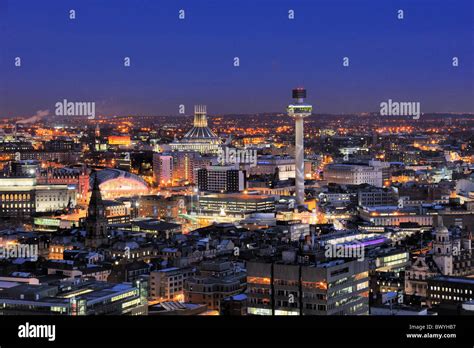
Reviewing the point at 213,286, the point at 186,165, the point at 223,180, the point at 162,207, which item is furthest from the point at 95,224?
the point at 186,165

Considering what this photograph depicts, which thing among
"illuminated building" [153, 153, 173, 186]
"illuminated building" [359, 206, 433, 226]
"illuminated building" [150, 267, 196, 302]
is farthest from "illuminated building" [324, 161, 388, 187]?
"illuminated building" [150, 267, 196, 302]

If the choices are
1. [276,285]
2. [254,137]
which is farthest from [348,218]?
[254,137]

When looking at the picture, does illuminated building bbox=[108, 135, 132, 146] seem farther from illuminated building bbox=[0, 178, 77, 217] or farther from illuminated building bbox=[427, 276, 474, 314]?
illuminated building bbox=[427, 276, 474, 314]

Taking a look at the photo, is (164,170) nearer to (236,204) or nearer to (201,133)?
(236,204)

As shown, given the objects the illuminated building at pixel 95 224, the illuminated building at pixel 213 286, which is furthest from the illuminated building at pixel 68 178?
the illuminated building at pixel 213 286

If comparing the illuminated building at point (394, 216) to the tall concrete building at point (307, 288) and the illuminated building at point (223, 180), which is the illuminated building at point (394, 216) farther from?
the tall concrete building at point (307, 288)

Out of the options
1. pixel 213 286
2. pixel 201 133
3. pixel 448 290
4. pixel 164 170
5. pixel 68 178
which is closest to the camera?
pixel 213 286
